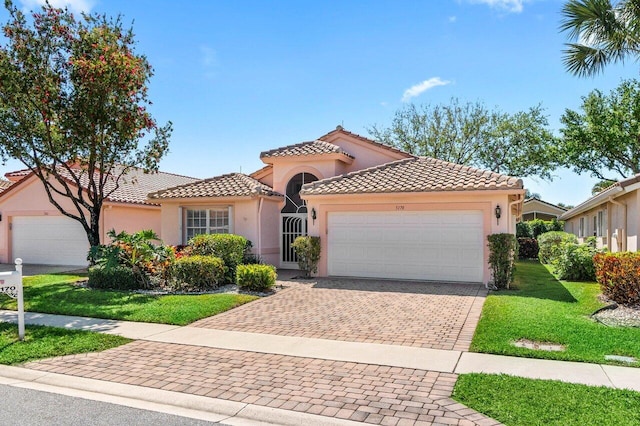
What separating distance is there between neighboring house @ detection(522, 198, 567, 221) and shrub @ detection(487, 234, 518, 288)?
1214 inches

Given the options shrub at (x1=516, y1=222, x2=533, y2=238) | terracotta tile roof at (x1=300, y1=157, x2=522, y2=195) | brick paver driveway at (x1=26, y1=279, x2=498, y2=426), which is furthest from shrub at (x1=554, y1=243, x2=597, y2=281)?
shrub at (x1=516, y1=222, x2=533, y2=238)

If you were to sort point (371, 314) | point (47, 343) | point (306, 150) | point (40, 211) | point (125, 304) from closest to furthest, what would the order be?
point (47, 343) → point (371, 314) → point (125, 304) → point (306, 150) → point (40, 211)

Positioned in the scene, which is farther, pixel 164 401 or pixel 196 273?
pixel 196 273

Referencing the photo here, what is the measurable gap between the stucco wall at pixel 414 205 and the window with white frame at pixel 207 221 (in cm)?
427

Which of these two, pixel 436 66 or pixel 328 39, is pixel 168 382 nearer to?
pixel 328 39

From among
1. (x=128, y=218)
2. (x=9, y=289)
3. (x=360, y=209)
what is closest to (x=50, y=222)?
(x=128, y=218)

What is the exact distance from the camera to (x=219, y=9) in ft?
43.1

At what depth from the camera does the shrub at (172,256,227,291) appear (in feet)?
44.3

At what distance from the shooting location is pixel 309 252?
635 inches

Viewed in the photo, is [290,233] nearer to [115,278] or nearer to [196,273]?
[196,273]

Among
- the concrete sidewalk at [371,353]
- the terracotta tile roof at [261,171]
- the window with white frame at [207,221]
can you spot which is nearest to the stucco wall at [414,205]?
the window with white frame at [207,221]

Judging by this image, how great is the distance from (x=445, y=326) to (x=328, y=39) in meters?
10.0

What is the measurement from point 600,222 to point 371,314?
17035mm

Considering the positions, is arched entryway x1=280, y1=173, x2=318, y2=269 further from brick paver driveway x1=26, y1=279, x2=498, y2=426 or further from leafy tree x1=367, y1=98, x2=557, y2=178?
leafy tree x1=367, y1=98, x2=557, y2=178
